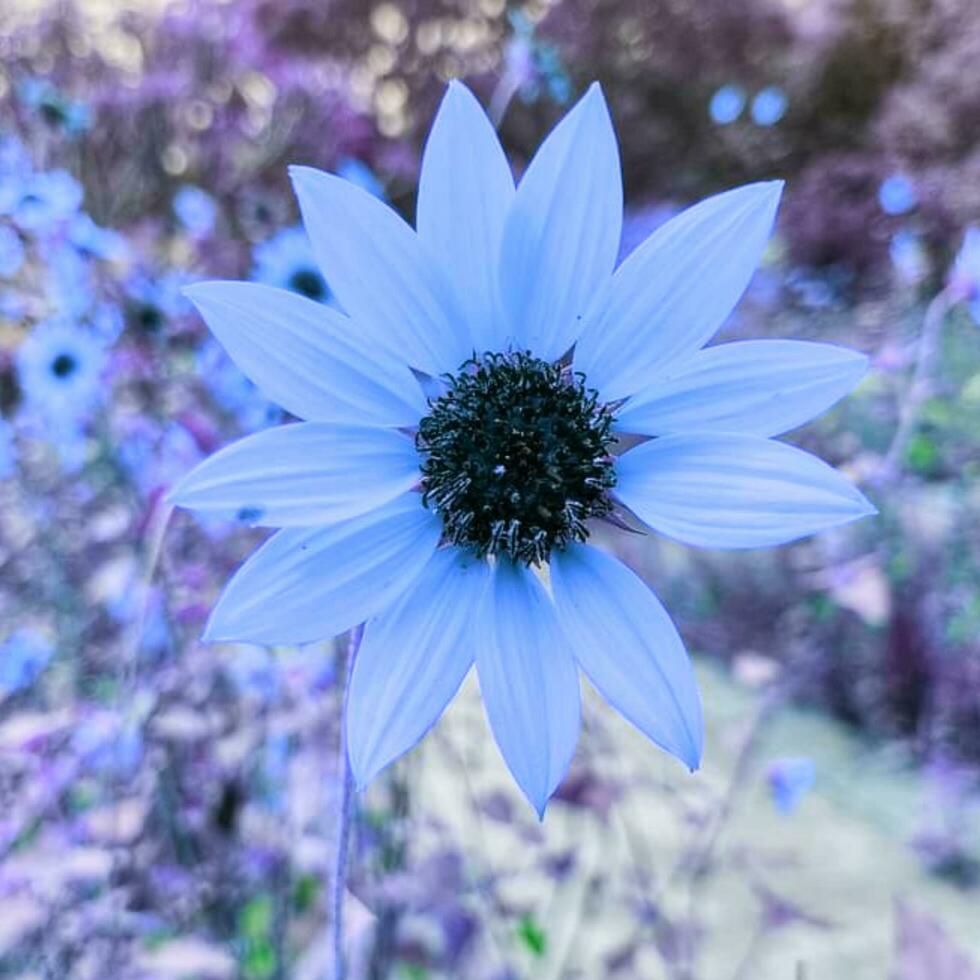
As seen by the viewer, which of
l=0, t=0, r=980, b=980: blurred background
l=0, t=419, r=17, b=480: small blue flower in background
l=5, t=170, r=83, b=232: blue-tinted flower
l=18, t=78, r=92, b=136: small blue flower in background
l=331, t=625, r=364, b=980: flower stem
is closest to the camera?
l=331, t=625, r=364, b=980: flower stem

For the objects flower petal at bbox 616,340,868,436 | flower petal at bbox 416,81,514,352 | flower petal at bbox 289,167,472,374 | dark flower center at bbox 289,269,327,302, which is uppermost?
dark flower center at bbox 289,269,327,302

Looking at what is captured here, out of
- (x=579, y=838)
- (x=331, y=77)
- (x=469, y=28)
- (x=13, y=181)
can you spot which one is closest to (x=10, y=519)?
(x=13, y=181)

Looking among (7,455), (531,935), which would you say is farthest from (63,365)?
(531,935)

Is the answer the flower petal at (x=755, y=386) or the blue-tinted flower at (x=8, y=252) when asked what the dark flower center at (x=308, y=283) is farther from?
the flower petal at (x=755, y=386)

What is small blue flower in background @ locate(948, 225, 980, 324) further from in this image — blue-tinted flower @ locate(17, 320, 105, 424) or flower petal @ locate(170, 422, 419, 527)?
blue-tinted flower @ locate(17, 320, 105, 424)

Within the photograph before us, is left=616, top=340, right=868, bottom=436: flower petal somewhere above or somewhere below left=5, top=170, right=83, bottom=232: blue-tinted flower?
below

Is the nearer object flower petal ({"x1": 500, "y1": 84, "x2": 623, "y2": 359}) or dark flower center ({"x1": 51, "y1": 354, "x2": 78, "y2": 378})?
flower petal ({"x1": 500, "y1": 84, "x2": 623, "y2": 359})

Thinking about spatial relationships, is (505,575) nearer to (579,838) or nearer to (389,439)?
(389,439)

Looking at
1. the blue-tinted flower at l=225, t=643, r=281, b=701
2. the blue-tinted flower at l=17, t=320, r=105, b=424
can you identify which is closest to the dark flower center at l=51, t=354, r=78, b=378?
the blue-tinted flower at l=17, t=320, r=105, b=424
